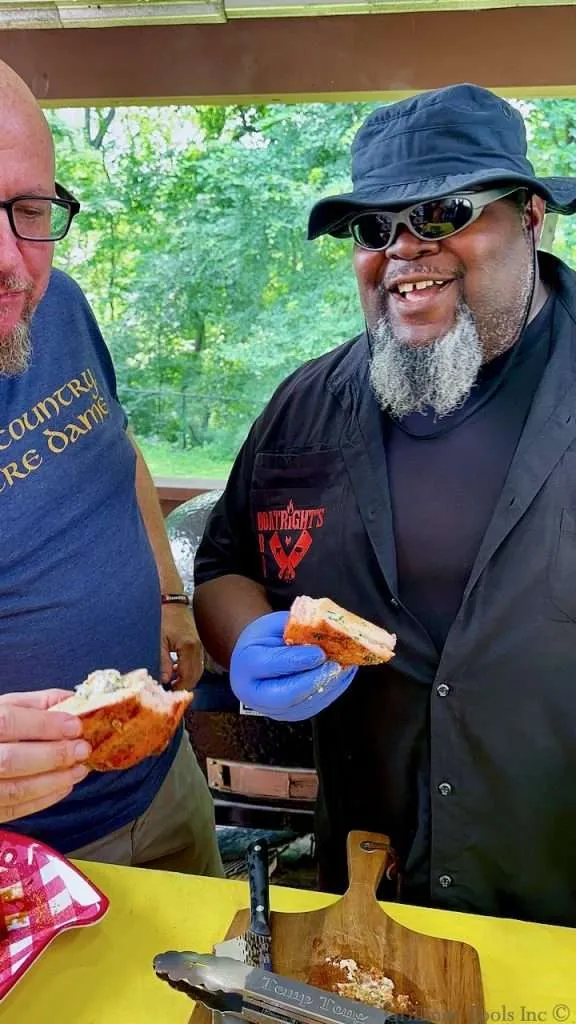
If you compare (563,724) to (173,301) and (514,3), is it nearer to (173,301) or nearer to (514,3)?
(514,3)

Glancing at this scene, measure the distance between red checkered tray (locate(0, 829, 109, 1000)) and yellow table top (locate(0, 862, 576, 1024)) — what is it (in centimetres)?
6

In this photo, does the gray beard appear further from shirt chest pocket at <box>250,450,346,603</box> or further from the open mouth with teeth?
the open mouth with teeth

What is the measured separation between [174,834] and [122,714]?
2.26ft

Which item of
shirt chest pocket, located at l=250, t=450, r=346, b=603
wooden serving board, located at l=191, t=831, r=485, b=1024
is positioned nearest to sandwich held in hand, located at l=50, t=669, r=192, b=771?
wooden serving board, located at l=191, t=831, r=485, b=1024

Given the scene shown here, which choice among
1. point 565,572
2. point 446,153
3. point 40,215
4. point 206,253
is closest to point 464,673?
point 565,572

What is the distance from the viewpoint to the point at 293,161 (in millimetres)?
3754

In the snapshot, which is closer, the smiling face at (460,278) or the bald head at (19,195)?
the bald head at (19,195)

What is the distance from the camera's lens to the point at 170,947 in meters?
1.30

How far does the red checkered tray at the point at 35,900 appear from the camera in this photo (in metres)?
1.23

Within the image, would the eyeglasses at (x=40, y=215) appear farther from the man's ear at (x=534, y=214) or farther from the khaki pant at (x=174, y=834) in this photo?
the khaki pant at (x=174, y=834)

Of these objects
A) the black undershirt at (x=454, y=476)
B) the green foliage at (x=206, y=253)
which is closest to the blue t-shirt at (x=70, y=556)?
the black undershirt at (x=454, y=476)

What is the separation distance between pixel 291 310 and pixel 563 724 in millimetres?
2894

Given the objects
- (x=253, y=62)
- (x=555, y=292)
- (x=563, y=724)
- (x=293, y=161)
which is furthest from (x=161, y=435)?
(x=563, y=724)

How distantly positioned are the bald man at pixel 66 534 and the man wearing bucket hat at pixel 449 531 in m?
0.30
